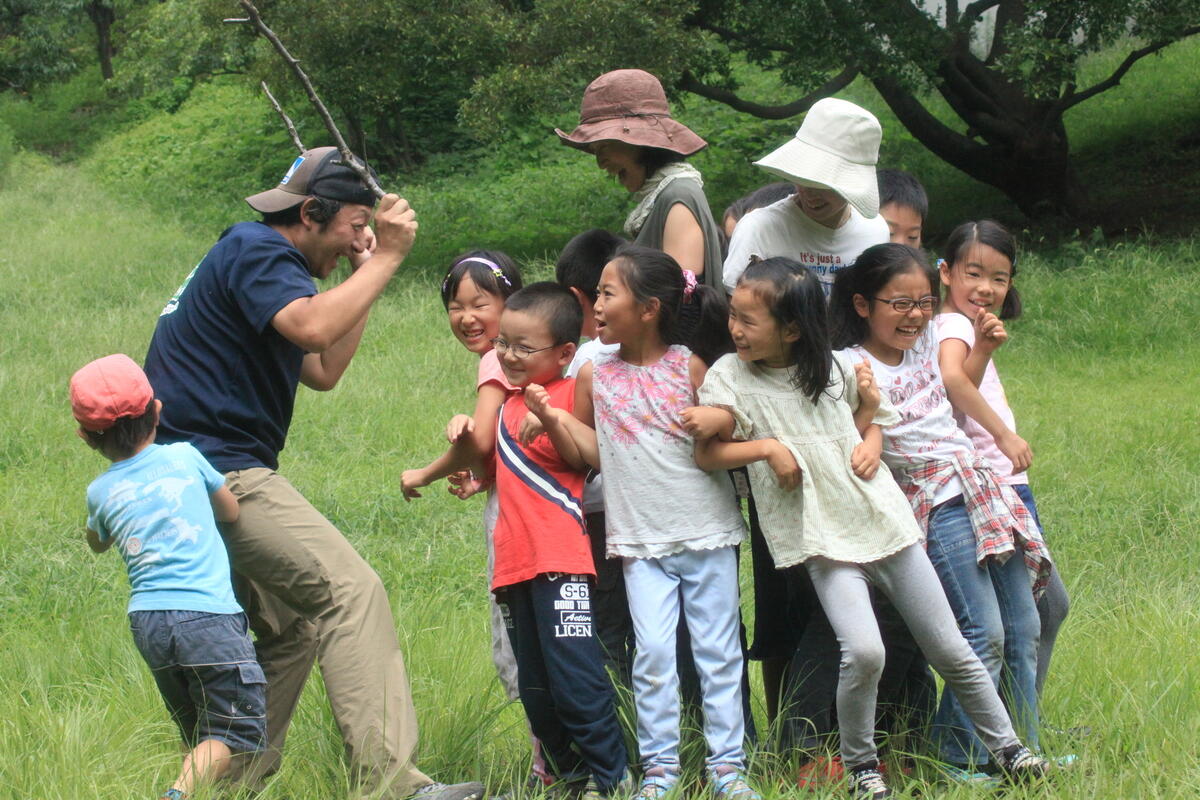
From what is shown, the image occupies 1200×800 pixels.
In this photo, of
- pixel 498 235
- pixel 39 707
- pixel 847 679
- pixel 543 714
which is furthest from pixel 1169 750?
pixel 498 235

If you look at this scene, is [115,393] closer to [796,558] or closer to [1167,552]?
[796,558]

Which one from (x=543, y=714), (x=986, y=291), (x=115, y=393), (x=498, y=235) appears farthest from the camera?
(x=498, y=235)

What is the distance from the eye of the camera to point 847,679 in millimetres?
3148

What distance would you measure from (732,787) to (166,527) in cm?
145

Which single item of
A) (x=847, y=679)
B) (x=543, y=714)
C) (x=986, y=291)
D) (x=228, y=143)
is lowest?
(x=228, y=143)

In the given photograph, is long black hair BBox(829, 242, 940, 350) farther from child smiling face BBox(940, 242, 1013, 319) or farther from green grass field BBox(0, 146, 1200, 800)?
green grass field BBox(0, 146, 1200, 800)

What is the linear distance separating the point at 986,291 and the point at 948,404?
0.33m

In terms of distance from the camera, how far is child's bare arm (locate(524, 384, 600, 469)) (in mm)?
3088

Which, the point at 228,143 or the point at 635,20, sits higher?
the point at 635,20

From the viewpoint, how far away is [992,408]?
3457 millimetres

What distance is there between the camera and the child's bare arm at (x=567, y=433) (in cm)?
309

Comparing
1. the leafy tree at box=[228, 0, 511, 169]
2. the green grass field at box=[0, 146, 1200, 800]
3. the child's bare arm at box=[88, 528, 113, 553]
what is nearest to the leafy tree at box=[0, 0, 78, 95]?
the leafy tree at box=[228, 0, 511, 169]

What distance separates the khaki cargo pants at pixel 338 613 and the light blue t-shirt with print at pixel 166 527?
18 cm

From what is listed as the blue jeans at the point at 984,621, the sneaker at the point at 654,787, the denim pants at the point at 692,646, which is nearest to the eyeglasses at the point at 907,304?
the blue jeans at the point at 984,621
